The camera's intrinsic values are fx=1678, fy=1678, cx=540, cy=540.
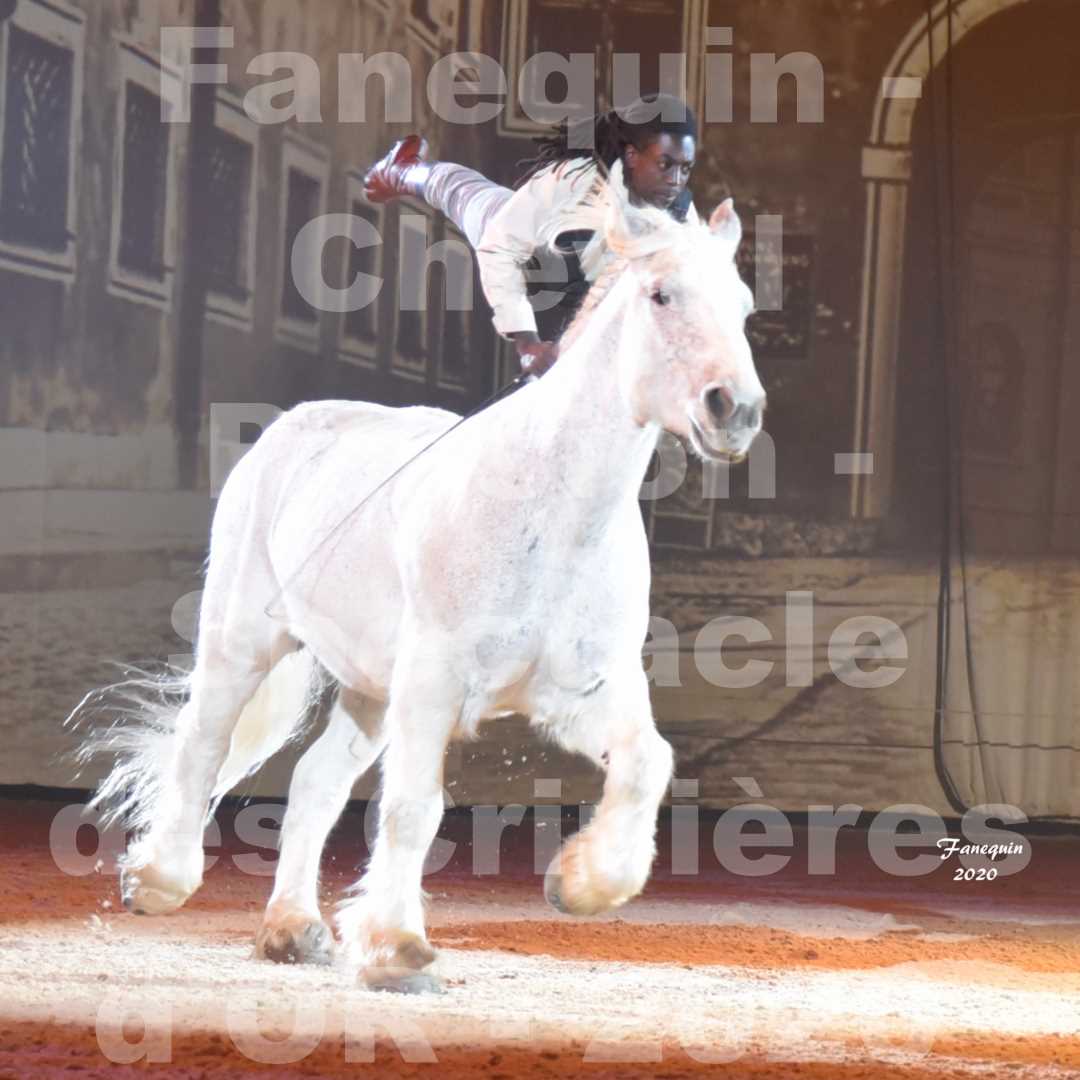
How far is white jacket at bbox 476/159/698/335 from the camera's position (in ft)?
11.2

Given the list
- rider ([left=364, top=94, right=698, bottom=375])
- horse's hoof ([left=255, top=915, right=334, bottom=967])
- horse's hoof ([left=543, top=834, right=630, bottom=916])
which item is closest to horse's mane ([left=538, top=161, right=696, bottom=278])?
rider ([left=364, top=94, right=698, bottom=375])

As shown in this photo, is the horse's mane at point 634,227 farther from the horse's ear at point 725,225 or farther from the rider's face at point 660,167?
the rider's face at point 660,167

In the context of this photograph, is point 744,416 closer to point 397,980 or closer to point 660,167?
point 660,167

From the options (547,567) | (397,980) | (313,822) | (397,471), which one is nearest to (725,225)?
(547,567)

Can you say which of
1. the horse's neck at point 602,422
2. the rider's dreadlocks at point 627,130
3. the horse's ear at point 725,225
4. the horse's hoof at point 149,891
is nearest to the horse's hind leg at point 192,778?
the horse's hoof at point 149,891

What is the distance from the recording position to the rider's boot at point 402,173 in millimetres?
4094

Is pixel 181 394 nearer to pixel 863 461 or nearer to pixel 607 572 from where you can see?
pixel 863 461

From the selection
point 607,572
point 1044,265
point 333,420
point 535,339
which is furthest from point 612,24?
point 607,572

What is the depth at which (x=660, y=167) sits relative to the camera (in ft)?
11.1

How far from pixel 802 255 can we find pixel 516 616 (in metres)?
4.21

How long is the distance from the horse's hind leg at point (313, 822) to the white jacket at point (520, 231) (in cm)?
113

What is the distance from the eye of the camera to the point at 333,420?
4305 mm

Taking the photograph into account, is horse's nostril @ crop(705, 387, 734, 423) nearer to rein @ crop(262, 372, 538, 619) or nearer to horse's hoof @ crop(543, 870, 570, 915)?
rein @ crop(262, 372, 538, 619)

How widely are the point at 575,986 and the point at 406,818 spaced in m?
0.99
